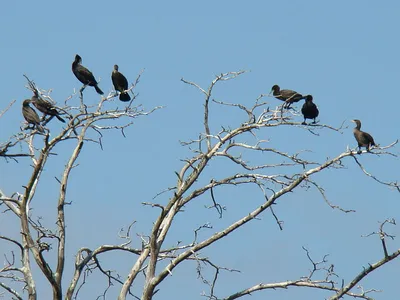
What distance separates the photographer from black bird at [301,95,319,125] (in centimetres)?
1825

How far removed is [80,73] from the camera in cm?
1866

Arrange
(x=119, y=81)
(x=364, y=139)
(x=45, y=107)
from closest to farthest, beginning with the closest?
(x=45, y=107), (x=364, y=139), (x=119, y=81)

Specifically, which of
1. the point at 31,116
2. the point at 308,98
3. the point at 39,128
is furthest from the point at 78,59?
the point at 308,98

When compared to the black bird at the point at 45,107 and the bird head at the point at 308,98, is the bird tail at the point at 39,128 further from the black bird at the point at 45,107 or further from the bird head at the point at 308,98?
the bird head at the point at 308,98

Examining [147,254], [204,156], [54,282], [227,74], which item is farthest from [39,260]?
[227,74]

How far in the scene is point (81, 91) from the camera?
51.5 feet

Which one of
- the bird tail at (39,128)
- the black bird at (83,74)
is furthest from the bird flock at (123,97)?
the bird tail at (39,128)

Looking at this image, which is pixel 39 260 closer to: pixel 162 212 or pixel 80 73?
pixel 162 212

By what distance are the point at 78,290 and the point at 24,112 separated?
8.81ft

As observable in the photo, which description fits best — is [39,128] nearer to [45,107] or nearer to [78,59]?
[45,107]

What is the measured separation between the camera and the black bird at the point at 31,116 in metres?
15.6

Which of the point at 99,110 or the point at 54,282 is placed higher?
the point at 99,110

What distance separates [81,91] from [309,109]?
4.28m

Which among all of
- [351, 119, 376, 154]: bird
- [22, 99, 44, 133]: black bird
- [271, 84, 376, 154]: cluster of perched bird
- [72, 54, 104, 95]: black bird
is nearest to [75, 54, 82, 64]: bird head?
[72, 54, 104, 95]: black bird
